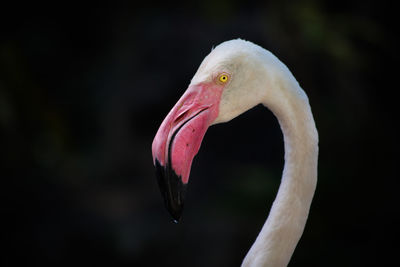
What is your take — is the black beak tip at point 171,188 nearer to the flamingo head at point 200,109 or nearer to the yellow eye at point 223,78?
the flamingo head at point 200,109

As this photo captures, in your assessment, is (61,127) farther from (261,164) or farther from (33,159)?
(261,164)

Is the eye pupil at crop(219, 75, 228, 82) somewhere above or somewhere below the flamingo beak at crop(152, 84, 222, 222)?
above

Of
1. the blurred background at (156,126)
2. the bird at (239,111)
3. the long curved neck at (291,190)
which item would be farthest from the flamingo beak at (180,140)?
the blurred background at (156,126)

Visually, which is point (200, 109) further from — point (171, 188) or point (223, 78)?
point (171, 188)

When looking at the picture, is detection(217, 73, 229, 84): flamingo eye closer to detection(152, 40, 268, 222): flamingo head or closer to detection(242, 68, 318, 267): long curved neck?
detection(152, 40, 268, 222): flamingo head

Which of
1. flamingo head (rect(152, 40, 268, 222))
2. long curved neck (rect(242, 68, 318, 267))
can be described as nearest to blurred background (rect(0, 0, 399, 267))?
long curved neck (rect(242, 68, 318, 267))

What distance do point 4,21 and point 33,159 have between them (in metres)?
1.10

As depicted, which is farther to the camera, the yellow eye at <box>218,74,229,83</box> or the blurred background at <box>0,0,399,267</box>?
the blurred background at <box>0,0,399,267</box>

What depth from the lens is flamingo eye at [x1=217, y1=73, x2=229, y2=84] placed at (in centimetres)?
139

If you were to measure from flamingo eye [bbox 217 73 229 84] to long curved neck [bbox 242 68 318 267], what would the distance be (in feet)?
0.44

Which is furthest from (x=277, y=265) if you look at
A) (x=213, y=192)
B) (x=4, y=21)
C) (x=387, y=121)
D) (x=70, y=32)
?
(x=70, y=32)

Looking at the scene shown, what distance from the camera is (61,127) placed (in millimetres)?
3652

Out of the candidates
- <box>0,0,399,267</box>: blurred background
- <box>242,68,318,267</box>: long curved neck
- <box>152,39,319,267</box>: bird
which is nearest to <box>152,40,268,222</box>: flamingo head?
<box>152,39,319,267</box>: bird

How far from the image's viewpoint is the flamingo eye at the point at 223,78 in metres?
1.39
